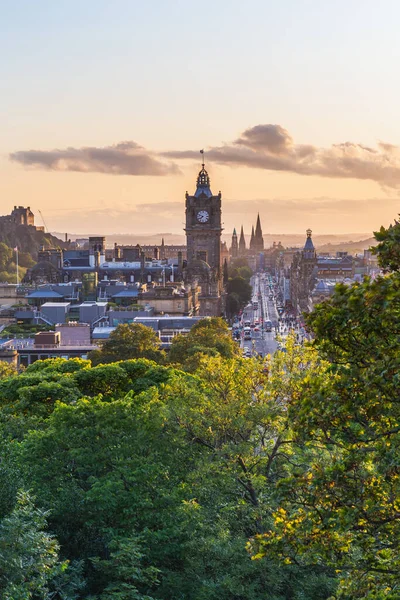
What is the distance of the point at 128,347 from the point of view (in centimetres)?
7931

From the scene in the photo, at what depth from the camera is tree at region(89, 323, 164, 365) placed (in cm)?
7862

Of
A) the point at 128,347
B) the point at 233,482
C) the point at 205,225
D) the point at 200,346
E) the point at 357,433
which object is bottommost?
the point at 128,347

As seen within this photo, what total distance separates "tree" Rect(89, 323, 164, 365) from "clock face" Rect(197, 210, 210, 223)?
10373 cm

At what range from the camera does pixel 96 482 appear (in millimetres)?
29703

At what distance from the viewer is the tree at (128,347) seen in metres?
78.6

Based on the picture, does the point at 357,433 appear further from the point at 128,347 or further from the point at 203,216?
the point at 203,216

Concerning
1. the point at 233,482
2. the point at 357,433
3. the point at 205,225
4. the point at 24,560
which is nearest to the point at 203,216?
the point at 205,225

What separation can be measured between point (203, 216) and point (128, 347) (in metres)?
109

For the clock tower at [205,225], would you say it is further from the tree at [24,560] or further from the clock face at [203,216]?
the tree at [24,560]

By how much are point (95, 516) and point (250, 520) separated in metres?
5.61

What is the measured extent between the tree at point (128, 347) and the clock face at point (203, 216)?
10373cm

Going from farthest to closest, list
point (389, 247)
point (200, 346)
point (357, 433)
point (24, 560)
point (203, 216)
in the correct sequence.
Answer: point (203, 216)
point (200, 346)
point (24, 560)
point (357, 433)
point (389, 247)

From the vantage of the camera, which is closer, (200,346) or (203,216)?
(200,346)

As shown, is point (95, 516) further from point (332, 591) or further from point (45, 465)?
point (332, 591)
